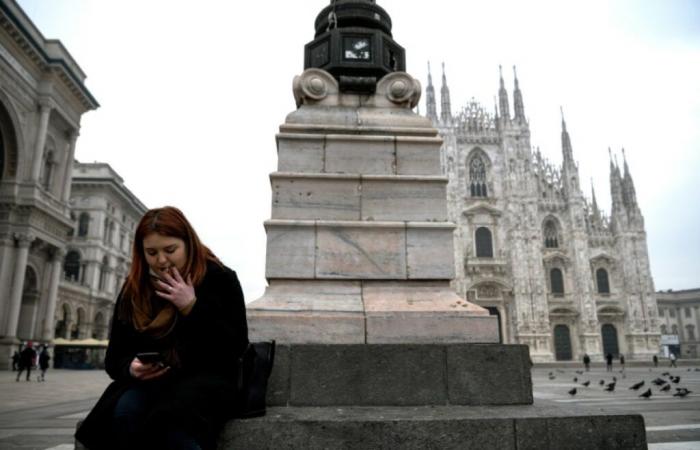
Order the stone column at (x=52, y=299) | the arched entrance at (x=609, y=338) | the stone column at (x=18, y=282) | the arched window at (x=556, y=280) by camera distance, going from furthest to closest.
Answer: the arched window at (x=556, y=280)
the arched entrance at (x=609, y=338)
the stone column at (x=52, y=299)
the stone column at (x=18, y=282)

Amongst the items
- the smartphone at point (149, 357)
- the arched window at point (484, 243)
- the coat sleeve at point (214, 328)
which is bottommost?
the smartphone at point (149, 357)

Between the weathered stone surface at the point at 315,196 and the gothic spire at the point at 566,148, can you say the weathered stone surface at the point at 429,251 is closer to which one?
the weathered stone surface at the point at 315,196

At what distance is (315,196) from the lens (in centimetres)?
473

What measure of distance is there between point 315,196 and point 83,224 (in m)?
41.6

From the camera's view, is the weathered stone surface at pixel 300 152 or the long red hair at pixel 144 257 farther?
the weathered stone surface at pixel 300 152

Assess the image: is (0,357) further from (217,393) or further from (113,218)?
(217,393)

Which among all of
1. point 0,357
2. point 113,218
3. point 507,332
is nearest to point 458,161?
point 507,332

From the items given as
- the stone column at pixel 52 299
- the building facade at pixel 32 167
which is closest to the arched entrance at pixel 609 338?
the stone column at pixel 52 299

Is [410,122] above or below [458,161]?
below

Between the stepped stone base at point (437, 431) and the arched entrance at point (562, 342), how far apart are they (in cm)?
4021

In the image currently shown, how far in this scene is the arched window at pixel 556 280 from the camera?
40.7 m

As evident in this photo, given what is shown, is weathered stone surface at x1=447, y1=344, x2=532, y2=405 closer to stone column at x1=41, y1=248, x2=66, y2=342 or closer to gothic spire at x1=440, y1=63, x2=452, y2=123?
stone column at x1=41, y1=248, x2=66, y2=342

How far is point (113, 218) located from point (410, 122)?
43278mm

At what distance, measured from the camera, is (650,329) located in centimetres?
3894
